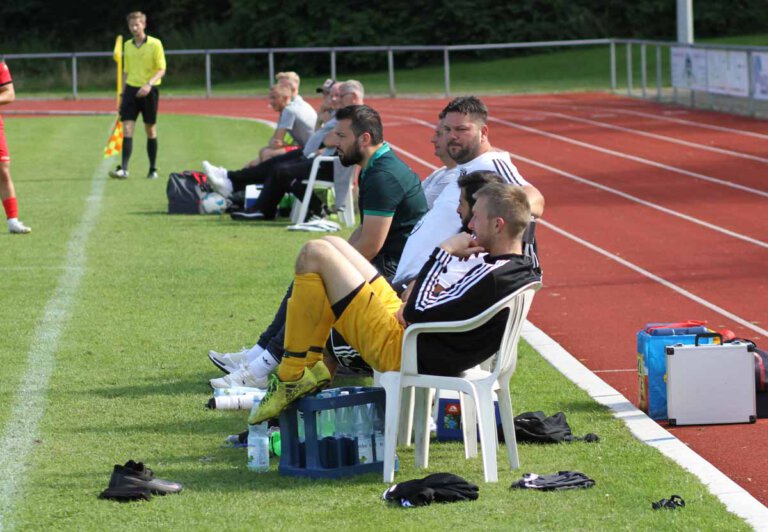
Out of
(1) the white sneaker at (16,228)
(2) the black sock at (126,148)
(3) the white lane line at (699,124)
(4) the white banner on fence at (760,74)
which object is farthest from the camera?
(4) the white banner on fence at (760,74)

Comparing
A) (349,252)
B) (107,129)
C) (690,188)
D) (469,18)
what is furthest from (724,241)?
(469,18)

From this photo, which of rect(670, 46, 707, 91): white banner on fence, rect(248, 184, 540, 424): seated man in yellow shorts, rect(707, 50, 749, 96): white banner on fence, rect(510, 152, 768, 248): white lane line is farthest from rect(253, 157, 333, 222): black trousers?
rect(670, 46, 707, 91): white banner on fence

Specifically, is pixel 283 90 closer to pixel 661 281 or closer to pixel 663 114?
pixel 661 281

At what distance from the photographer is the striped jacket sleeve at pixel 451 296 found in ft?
19.1

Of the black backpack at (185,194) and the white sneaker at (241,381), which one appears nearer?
the white sneaker at (241,381)

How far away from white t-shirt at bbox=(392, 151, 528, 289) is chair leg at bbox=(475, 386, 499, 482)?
1.21 m

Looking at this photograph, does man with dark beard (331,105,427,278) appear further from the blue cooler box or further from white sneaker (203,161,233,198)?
white sneaker (203,161,233,198)

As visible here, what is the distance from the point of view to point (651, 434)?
6543mm

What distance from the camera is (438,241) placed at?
689 centimetres

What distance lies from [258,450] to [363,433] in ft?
1.54

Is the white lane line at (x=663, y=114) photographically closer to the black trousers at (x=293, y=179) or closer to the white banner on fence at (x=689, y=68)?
the white banner on fence at (x=689, y=68)

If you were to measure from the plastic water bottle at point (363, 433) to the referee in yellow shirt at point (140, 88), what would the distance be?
13127 mm

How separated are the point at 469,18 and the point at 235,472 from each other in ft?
143

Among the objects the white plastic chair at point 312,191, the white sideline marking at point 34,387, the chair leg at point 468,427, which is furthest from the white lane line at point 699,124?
the chair leg at point 468,427
